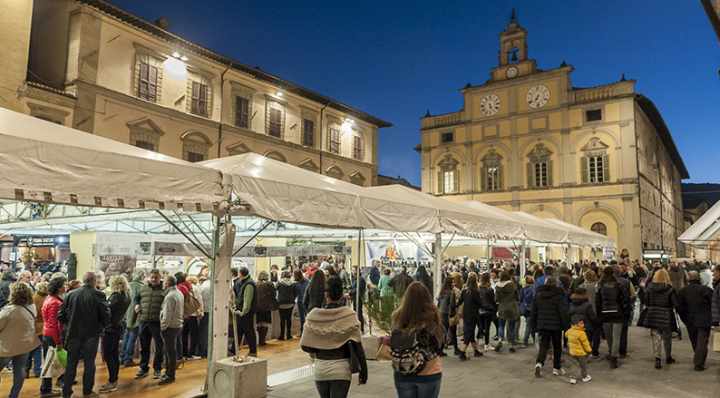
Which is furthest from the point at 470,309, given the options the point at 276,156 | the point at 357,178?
the point at 357,178

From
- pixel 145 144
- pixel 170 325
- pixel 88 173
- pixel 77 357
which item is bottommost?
pixel 77 357

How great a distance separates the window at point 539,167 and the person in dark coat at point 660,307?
31.9 m

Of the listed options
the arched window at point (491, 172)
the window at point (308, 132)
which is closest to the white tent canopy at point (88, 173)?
the window at point (308, 132)

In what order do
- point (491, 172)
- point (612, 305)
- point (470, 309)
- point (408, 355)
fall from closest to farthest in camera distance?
point (408, 355)
point (612, 305)
point (470, 309)
point (491, 172)

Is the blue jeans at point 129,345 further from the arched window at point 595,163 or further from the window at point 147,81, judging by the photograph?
the arched window at point 595,163

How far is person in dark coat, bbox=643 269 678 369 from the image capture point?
8.88 meters

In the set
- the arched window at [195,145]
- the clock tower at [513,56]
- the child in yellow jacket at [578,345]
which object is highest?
the clock tower at [513,56]

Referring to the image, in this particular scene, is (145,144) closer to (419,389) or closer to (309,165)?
(309,165)

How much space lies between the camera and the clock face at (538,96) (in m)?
39.9

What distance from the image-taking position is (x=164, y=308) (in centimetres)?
814

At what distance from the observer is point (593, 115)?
3800cm

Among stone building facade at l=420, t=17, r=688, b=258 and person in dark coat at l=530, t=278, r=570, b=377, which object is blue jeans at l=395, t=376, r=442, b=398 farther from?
stone building facade at l=420, t=17, r=688, b=258

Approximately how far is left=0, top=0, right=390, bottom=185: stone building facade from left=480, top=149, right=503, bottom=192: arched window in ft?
51.6

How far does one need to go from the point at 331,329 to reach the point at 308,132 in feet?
95.7
